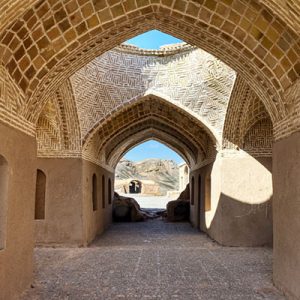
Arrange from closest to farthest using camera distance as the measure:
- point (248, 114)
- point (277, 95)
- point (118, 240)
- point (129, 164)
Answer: point (277, 95), point (248, 114), point (118, 240), point (129, 164)

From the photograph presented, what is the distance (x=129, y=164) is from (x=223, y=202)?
1608 inches

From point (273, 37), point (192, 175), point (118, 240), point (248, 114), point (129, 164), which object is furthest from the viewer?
point (129, 164)

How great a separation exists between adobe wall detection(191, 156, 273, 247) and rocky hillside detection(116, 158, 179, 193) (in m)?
39.1

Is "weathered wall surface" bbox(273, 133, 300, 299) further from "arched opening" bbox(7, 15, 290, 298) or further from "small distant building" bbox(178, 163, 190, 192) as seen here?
"small distant building" bbox(178, 163, 190, 192)

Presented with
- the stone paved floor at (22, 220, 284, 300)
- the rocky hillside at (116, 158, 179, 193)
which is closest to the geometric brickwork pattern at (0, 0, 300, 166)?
the stone paved floor at (22, 220, 284, 300)

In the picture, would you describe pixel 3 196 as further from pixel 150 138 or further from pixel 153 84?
pixel 150 138

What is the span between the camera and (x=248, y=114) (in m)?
9.21

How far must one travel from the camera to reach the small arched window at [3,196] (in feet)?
14.8

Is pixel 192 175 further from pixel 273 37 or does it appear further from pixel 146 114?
pixel 273 37

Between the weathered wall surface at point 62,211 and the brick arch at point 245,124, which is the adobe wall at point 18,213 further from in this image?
the brick arch at point 245,124

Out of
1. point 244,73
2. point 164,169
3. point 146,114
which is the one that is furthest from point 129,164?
point 244,73

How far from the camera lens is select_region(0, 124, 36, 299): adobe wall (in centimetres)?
455

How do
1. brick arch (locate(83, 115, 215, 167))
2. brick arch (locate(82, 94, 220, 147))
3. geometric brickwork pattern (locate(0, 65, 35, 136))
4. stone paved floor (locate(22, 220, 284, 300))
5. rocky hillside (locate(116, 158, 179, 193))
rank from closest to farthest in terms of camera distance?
geometric brickwork pattern (locate(0, 65, 35, 136))
stone paved floor (locate(22, 220, 284, 300))
brick arch (locate(82, 94, 220, 147))
brick arch (locate(83, 115, 215, 167))
rocky hillside (locate(116, 158, 179, 193))

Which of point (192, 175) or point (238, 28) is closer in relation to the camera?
point (238, 28)
